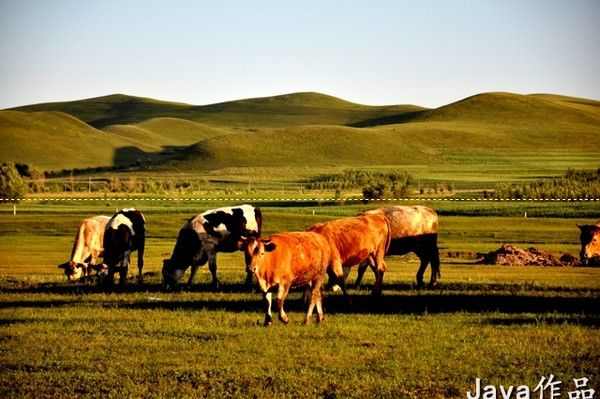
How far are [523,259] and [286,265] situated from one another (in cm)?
2050

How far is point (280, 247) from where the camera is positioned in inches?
675

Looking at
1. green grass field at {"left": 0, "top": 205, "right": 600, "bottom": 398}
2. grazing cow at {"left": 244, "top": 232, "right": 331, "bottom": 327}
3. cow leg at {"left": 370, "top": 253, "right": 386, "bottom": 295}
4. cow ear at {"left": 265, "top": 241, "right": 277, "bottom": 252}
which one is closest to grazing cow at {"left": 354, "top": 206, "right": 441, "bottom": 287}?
green grass field at {"left": 0, "top": 205, "right": 600, "bottom": 398}

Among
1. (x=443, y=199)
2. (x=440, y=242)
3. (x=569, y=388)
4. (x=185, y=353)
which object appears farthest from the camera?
(x=443, y=199)

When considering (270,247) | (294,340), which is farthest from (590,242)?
(294,340)

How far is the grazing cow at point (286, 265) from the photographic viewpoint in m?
16.6

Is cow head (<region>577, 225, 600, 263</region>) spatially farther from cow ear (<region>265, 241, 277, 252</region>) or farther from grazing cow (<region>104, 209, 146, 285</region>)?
cow ear (<region>265, 241, 277, 252</region>)

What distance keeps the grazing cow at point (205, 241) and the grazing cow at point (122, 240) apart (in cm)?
129

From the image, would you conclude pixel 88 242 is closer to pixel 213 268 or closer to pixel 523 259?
pixel 213 268

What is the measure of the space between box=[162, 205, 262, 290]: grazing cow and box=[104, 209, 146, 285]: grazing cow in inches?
50.7

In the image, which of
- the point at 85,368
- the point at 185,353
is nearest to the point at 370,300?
the point at 185,353

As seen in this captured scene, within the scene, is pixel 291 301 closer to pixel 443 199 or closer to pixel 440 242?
pixel 440 242

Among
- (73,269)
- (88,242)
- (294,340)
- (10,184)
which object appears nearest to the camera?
(294,340)

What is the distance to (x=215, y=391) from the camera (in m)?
12.1

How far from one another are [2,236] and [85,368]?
40.0 m
